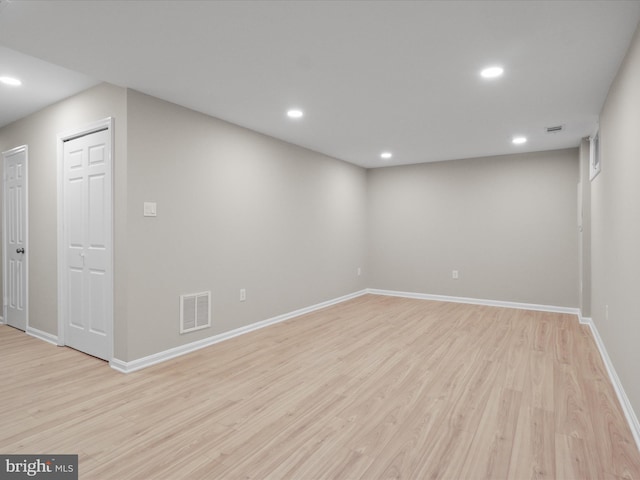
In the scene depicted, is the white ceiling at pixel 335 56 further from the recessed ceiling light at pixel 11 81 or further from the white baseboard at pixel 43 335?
the white baseboard at pixel 43 335

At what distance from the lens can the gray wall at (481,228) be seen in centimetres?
519

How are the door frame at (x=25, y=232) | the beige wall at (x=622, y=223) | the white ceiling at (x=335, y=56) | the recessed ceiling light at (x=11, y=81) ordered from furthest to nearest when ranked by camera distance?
the door frame at (x=25, y=232)
the recessed ceiling light at (x=11, y=81)
the beige wall at (x=622, y=223)
the white ceiling at (x=335, y=56)

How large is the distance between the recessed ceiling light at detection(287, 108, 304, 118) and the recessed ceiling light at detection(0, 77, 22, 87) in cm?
245

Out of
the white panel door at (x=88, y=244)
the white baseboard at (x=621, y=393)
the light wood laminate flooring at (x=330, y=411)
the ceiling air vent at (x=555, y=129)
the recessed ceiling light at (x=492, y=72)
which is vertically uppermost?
the ceiling air vent at (x=555, y=129)

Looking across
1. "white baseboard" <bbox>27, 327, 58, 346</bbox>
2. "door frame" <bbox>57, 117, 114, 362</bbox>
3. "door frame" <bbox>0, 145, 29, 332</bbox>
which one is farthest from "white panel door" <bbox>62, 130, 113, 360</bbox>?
"door frame" <bbox>0, 145, 29, 332</bbox>

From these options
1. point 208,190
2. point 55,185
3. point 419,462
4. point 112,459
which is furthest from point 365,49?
point 55,185

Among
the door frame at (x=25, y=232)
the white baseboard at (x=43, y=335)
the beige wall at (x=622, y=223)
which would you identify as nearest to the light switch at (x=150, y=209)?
the white baseboard at (x=43, y=335)

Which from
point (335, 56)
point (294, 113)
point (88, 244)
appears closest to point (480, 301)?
point (294, 113)

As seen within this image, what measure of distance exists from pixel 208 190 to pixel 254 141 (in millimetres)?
980

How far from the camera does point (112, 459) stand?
182 centimetres

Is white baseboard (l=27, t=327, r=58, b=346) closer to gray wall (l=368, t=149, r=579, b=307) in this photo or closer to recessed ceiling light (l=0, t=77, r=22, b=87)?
recessed ceiling light (l=0, t=77, r=22, b=87)

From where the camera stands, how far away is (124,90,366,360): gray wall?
309 centimetres

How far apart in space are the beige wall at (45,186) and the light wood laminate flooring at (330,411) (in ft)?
1.48

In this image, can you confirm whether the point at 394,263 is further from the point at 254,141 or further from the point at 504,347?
the point at 254,141
